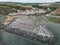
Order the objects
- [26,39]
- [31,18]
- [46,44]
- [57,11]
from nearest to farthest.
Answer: [46,44] < [26,39] < [31,18] < [57,11]

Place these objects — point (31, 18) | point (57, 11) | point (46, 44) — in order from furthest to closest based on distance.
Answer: point (57, 11)
point (31, 18)
point (46, 44)

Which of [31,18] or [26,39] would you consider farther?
[31,18]

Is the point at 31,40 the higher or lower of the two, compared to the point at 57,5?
lower

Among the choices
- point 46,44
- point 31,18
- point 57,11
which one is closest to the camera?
point 46,44

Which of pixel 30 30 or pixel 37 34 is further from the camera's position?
pixel 30 30

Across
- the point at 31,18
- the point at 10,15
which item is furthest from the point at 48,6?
the point at 10,15

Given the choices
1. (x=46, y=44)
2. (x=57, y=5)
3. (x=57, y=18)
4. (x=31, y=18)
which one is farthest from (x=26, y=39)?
(x=57, y=5)

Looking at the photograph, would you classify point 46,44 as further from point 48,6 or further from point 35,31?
point 48,6

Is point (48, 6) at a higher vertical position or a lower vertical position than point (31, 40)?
higher

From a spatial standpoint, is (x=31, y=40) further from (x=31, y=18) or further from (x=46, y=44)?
(x=31, y=18)
